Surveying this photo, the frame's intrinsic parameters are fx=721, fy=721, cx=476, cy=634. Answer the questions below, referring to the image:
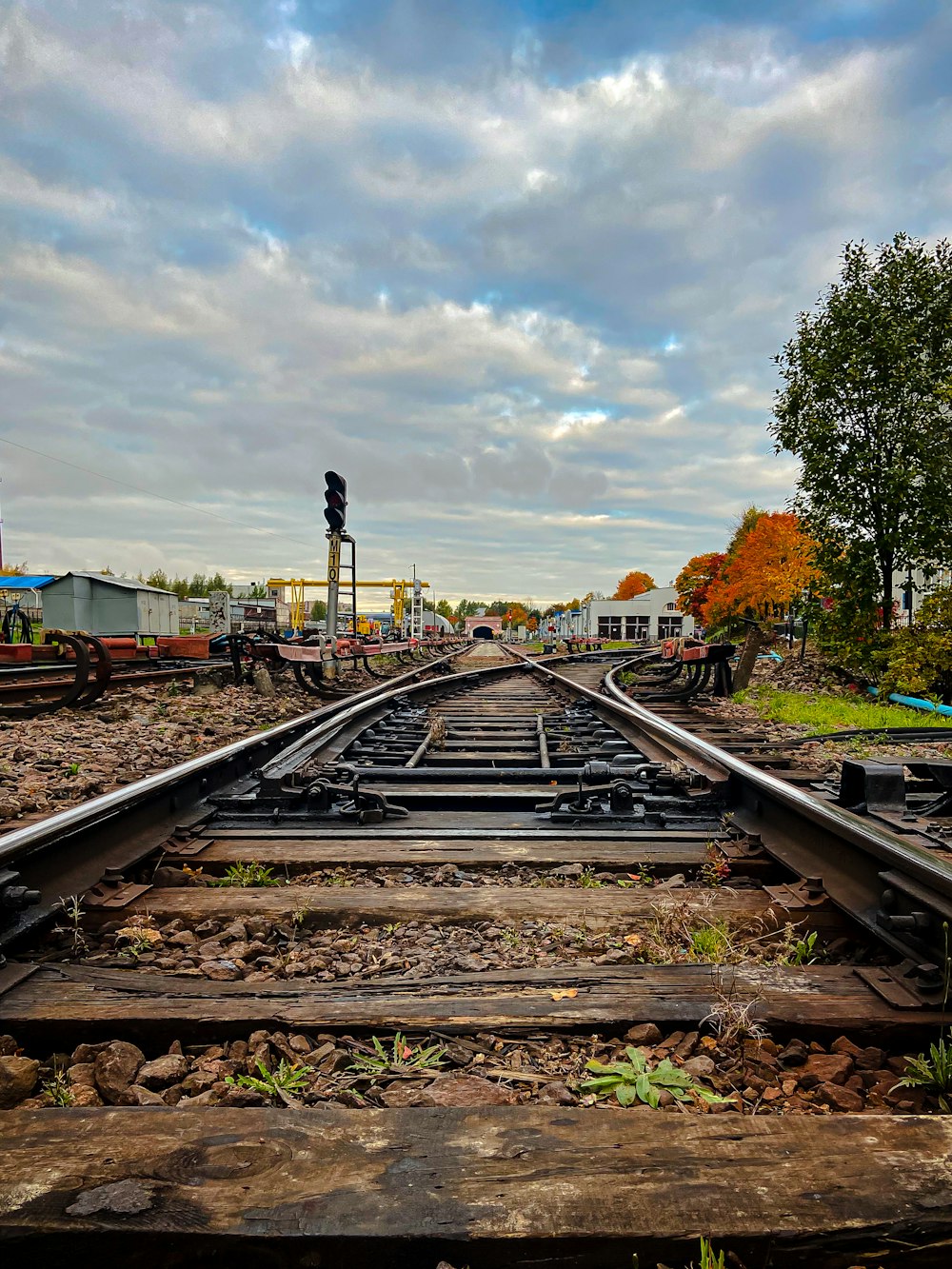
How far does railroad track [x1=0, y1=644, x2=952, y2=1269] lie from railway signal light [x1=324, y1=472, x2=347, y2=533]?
793cm

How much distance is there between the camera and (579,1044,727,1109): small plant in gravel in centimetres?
134

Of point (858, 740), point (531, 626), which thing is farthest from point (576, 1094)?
point (531, 626)

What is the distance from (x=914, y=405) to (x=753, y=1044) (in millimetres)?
11273

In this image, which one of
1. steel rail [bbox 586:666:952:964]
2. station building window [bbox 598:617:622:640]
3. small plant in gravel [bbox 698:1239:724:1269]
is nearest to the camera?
small plant in gravel [bbox 698:1239:724:1269]

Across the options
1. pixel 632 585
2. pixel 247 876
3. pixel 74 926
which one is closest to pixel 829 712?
pixel 247 876

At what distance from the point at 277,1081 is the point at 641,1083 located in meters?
0.70

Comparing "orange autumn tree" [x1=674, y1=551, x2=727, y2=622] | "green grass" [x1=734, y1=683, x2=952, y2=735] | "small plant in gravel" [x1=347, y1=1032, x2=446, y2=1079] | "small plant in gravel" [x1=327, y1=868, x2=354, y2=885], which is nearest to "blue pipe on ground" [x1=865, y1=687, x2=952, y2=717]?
"green grass" [x1=734, y1=683, x2=952, y2=735]

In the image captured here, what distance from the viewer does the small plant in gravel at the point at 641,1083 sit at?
134cm

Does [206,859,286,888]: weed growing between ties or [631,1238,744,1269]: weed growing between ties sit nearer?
[631,1238,744,1269]: weed growing between ties

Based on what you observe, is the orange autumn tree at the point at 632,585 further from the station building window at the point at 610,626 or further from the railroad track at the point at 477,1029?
the railroad track at the point at 477,1029

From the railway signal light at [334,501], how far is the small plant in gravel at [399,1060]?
9.73 m

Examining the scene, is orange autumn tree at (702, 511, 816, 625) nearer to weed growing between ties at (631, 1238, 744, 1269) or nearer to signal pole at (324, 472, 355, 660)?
signal pole at (324, 472, 355, 660)

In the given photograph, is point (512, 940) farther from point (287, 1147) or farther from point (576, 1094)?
point (287, 1147)

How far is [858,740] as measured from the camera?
216 inches
